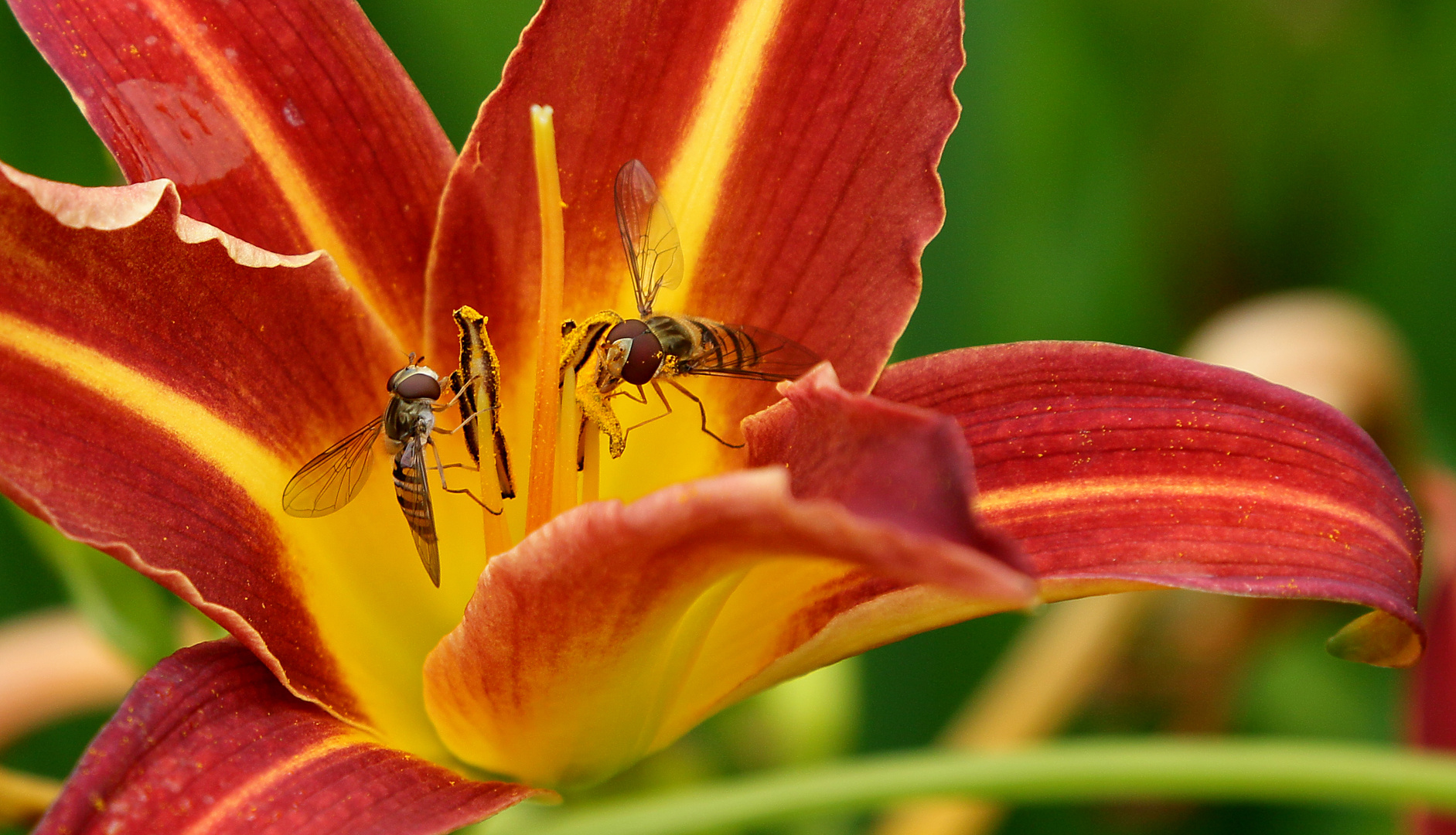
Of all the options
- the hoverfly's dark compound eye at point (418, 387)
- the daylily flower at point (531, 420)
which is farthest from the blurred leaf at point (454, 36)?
the hoverfly's dark compound eye at point (418, 387)

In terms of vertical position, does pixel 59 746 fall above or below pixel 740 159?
below

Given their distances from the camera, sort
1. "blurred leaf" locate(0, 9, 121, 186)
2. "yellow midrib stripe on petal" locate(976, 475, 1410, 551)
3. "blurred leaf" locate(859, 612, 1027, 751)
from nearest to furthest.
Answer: "yellow midrib stripe on petal" locate(976, 475, 1410, 551), "blurred leaf" locate(0, 9, 121, 186), "blurred leaf" locate(859, 612, 1027, 751)

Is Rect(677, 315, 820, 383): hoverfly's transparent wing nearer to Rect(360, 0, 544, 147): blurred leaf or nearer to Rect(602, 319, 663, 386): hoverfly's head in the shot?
Rect(602, 319, 663, 386): hoverfly's head

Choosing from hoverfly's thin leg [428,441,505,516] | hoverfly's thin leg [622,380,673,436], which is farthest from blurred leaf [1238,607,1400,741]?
hoverfly's thin leg [428,441,505,516]

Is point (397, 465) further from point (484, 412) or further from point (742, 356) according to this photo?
point (742, 356)

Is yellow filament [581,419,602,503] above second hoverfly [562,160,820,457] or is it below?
below

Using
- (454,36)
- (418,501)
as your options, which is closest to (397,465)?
(418,501)

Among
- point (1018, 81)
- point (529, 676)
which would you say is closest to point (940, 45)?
point (529, 676)
